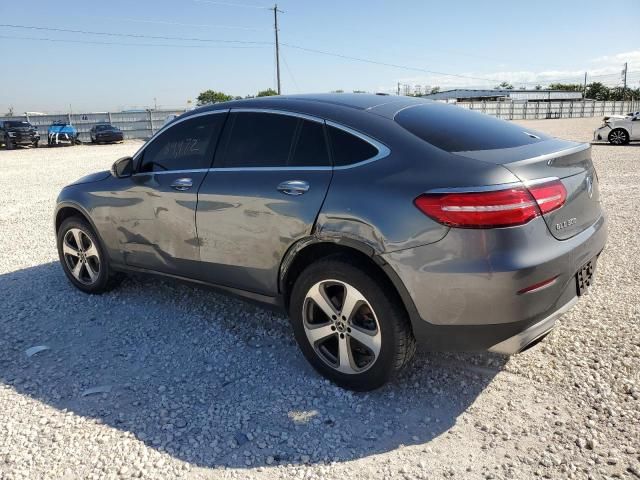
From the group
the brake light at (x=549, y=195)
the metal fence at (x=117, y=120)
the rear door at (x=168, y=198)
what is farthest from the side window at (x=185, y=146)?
the metal fence at (x=117, y=120)

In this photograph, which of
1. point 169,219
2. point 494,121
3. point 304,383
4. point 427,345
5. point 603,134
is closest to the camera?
point 427,345

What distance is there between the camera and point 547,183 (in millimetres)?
2619

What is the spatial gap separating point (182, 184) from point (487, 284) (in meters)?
2.28

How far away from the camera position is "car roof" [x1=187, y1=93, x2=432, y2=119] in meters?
3.17

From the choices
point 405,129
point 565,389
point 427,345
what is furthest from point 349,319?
point 565,389

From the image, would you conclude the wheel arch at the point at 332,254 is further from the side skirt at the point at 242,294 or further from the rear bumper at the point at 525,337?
the rear bumper at the point at 525,337

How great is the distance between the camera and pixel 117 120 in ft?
116

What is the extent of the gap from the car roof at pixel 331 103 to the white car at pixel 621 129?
61.8ft

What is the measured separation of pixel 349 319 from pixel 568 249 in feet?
3.99

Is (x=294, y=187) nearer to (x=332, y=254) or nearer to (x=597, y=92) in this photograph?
(x=332, y=254)

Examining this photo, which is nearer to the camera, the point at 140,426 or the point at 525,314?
the point at 525,314

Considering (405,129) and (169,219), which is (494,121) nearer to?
(405,129)

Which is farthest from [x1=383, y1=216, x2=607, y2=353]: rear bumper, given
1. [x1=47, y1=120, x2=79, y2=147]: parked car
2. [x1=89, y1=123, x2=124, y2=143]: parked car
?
[x1=47, y1=120, x2=79, y2=147]: parked car

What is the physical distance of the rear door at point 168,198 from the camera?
3730mm
